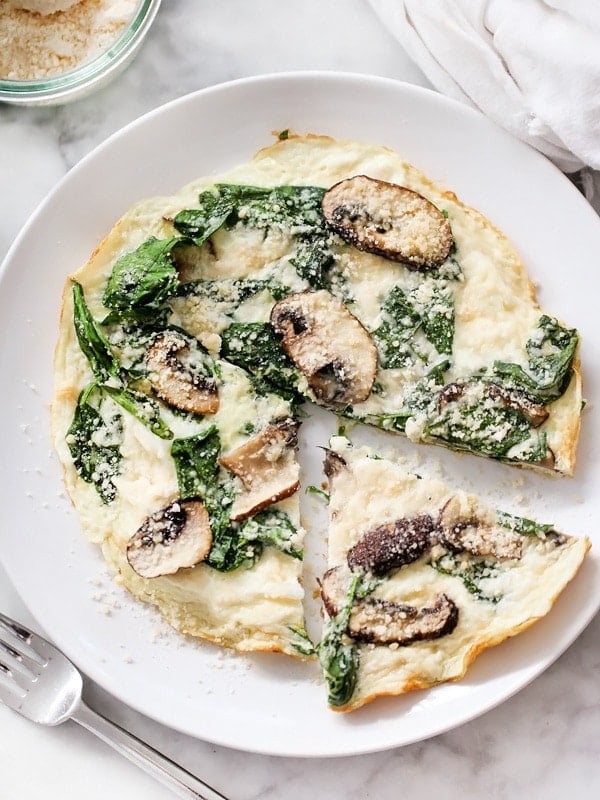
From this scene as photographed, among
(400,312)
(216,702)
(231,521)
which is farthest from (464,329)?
(216,702)

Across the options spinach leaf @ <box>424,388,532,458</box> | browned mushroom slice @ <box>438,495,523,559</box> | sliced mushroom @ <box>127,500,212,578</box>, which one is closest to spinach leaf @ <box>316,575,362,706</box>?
browned mushroom slice @ <box>438,495,523,559</box>

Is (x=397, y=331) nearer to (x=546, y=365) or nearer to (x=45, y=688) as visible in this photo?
(x=546, y=365)

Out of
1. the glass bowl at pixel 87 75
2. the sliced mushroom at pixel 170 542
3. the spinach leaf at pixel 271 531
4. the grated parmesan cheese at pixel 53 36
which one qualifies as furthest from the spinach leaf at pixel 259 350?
the grated parmesan cheese at pixel 53 36

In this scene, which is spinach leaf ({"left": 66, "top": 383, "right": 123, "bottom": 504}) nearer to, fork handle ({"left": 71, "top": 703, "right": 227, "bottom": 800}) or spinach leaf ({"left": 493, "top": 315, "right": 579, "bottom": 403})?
fork handle ({"left": 71, "top": 703, "right": 227, "bottom": 800})

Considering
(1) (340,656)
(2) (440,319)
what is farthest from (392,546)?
(2) (440,319)

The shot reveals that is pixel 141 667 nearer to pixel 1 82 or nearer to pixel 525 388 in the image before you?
pixel 525 388
